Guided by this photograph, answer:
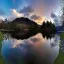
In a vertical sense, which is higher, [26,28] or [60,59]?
[26,28]

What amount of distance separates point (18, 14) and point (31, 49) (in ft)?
0.87

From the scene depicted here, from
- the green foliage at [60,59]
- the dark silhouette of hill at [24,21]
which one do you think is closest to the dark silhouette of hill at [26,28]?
the dark silhouette of hill at [24,21]

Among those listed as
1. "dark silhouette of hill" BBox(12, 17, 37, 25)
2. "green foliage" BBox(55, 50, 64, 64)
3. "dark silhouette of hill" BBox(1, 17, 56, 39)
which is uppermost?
"dark silhouette of hill" BBox(12, 17, 37, 25)

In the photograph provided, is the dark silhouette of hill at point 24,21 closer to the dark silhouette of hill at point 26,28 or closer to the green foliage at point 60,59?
the dark silhouette of hill at point 26,28

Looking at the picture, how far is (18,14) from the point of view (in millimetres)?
1154

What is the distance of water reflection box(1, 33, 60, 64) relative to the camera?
1167 millimetres

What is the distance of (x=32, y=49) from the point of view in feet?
3.85

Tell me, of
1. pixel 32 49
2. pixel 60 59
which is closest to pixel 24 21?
pixel 32 49

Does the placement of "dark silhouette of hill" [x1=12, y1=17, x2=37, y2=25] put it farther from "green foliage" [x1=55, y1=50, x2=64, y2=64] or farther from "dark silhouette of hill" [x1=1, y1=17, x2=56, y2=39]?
"green foliage" [x1=55, y1=50, x2=64, y2=64]

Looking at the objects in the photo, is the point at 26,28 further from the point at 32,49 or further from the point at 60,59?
the point at 60,59

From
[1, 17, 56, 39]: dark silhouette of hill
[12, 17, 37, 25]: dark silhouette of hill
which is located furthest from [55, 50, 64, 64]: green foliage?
[12, 17, 37, 25]: dark silhouette of hill

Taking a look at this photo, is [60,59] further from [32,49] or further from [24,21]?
[24,21]

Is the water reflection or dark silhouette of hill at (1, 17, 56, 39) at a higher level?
dark silhouette of hill at (1, 17, 56, 39)

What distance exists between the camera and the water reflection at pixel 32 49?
117 cm
